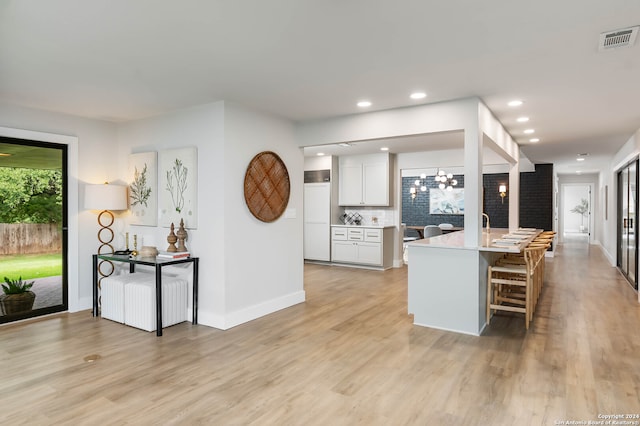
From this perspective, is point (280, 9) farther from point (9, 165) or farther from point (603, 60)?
point (9, 165)

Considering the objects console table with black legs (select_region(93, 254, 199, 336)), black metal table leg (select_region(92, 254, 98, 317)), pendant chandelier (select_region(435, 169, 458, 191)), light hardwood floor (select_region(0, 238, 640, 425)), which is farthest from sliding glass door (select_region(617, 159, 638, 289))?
black metal table leg (select_region(92, 254, 98, 317))

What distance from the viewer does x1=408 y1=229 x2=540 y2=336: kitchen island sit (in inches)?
149

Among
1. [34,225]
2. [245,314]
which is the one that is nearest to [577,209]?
[245,314]

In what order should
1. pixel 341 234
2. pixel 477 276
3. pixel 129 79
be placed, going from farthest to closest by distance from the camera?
pixel 341 234 → pixel 477 276 → pixel 129 79

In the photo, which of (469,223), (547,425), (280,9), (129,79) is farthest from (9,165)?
(547,425)

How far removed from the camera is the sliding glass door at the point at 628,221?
5852mm

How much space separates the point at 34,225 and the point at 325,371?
3.73m

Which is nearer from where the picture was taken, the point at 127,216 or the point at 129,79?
the point at 129,79

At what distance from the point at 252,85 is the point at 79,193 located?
8.96ft

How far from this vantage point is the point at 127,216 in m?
4.96

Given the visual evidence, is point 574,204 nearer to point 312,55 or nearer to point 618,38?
point 618,38

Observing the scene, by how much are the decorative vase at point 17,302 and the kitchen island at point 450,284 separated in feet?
13.7

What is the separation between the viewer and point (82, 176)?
4750mm

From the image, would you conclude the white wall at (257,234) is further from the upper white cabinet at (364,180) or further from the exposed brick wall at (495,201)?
the exposed brick wall at (495,201)
